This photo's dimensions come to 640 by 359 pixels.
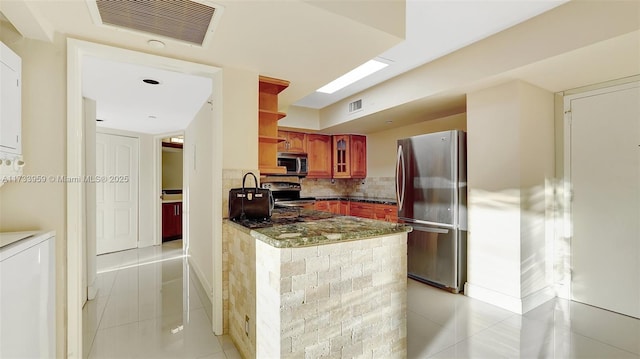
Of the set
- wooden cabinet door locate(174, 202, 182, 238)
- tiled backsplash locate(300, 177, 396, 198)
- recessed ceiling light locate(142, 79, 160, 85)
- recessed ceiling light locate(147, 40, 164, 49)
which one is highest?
recessed ceiling light locate(142, 79, 160, 85)

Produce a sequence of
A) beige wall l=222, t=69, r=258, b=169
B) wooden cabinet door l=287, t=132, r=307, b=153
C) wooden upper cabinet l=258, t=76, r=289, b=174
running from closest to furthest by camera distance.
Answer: beige wall l=222, t=69, r=258, b=169
wooden upper cabinet l=258, t=76, r=289, b=174
wooden cabinet door l=287, t=132, r=307, b=153

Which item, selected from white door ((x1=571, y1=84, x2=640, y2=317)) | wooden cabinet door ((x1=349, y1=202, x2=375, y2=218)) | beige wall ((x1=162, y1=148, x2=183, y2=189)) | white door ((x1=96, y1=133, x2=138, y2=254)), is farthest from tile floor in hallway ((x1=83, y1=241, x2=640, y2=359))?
beige wall ((x1=162, y1=148, x2=183, y2=189))

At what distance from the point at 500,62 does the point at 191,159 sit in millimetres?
4151

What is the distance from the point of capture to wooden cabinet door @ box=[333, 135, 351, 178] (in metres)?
5.73

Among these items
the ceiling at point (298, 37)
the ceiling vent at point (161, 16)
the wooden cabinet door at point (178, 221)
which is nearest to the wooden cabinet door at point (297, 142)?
the ceiling at point (298, 37)

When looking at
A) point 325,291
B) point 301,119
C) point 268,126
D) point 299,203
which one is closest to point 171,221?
point 299,203

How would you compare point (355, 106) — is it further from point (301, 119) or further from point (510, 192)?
point (510, 192)

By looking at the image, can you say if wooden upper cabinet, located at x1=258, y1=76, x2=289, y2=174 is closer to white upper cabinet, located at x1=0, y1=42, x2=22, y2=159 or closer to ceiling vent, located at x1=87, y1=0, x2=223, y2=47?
ceiling vent, located at x1=87, y1=0, x2=223, y2=47

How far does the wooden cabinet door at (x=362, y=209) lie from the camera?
5.11 meters

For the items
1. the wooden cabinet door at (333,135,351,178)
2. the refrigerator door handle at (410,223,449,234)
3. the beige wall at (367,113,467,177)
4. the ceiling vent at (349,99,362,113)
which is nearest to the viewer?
the refrigerator door handle at (410,223,449,234)

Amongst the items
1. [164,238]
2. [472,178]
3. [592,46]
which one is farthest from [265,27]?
[164,238]

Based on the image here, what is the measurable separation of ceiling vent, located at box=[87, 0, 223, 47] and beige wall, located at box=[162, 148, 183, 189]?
5.63 meters

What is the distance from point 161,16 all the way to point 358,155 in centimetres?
444

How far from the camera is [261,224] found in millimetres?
2086
